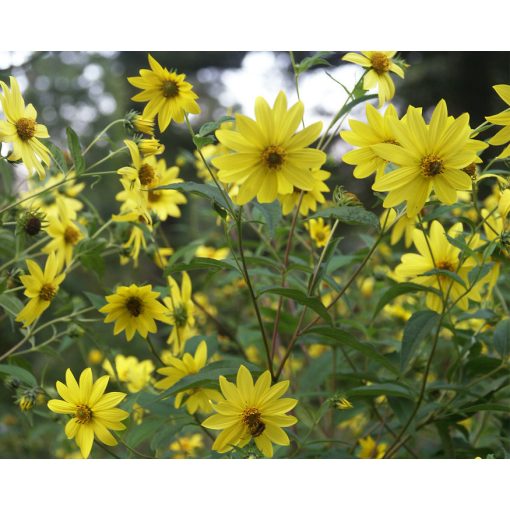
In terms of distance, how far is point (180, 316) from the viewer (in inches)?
37.5

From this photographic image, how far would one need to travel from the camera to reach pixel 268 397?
2.16 feet

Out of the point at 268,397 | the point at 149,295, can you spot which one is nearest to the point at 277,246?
the point at 149,295

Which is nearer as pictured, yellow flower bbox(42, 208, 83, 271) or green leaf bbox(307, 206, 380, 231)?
green leaf bbox(307, 206, 380, 231)

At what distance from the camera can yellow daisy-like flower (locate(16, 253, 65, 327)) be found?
2.68 ft

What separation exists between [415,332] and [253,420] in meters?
0.25

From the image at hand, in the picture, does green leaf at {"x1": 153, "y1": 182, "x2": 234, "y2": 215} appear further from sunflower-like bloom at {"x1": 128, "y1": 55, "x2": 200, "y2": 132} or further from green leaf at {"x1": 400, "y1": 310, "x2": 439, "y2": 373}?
green leaf at {"x1": 400, "y1": 310, "x2": 439, "y2": 373}

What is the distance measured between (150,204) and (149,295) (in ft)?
0.91

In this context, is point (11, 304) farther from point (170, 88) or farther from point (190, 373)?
point (170, 88)

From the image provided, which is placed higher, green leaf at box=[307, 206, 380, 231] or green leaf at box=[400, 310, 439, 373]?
green leaf at box=[307, 206, 380, 231]

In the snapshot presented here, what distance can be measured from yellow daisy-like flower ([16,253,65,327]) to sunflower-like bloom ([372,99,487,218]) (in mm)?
430

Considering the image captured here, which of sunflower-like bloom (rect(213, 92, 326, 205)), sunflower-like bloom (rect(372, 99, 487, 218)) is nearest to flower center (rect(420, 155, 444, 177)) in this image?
sunflower-like bloom (rect(372, 99, 487, 218))

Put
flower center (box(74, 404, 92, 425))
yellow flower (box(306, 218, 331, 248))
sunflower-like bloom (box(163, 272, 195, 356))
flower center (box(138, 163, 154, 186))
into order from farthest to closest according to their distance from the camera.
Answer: yellow flower (box(306, 218, 331, 248))
sunflower-like bloom (box(163, 272, 195, 356))
flower center (box(138, 163, 154, 186))
flower center (box(74, 404, 92, 425))

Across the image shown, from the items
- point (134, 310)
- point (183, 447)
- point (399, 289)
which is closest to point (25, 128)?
point (134, 310)
